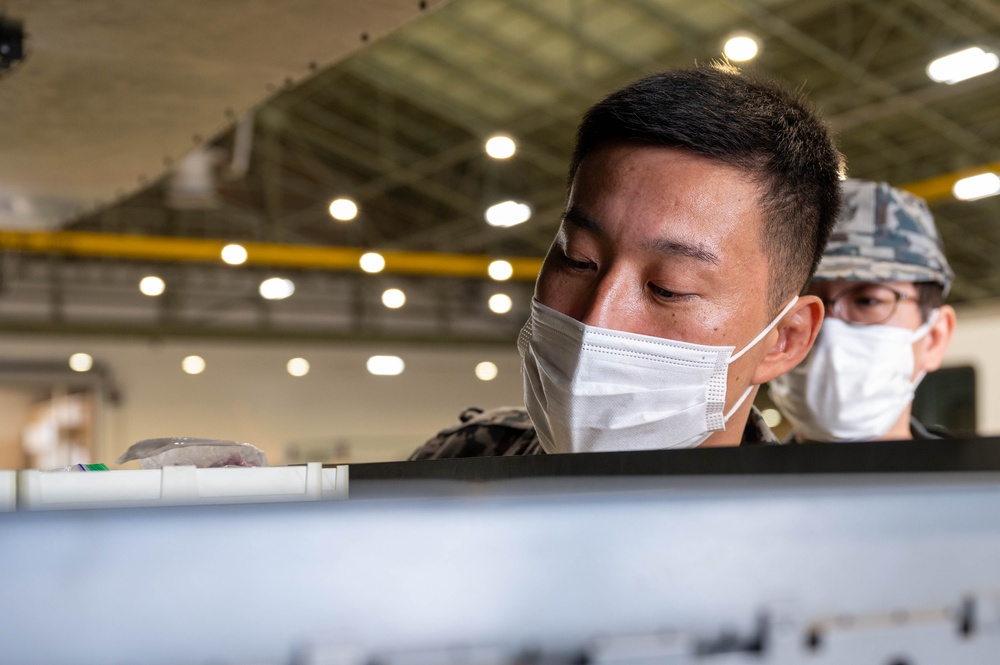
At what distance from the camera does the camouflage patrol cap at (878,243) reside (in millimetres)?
1776

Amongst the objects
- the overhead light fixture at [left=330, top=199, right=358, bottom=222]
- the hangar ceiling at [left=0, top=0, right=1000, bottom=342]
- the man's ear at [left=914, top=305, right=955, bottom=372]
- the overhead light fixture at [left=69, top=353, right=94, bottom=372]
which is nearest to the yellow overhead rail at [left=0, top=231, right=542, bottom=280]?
the hangar ceiling at [left=0, top=0, right=1000, bottom=342]

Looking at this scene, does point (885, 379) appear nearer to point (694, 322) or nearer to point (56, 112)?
point (694, 322)

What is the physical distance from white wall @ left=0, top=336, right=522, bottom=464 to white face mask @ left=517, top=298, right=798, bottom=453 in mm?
12951

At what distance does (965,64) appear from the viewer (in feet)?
18.9

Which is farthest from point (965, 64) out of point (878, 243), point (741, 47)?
point (878, 243)

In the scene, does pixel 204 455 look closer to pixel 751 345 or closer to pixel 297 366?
pixel 751 345

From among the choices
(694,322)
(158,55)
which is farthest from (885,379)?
(158,55)

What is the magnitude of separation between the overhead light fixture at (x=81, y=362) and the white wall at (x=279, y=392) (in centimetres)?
10

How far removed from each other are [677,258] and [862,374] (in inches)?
40.3

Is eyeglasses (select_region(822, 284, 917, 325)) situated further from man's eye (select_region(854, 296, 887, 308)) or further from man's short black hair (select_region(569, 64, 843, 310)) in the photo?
man's short black hair (select_region(569, 64, 843, 310))

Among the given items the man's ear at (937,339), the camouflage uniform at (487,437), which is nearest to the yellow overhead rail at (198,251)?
the man's ear at (937,339)

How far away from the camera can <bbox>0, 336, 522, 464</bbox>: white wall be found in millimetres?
14555

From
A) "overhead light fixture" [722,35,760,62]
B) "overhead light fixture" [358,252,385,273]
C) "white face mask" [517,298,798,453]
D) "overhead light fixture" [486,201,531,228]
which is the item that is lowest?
"white face mask" [517,298,798,453]

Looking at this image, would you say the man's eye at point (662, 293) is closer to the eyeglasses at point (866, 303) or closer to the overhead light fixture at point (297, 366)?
the eyeglasses at point (866, 303)
